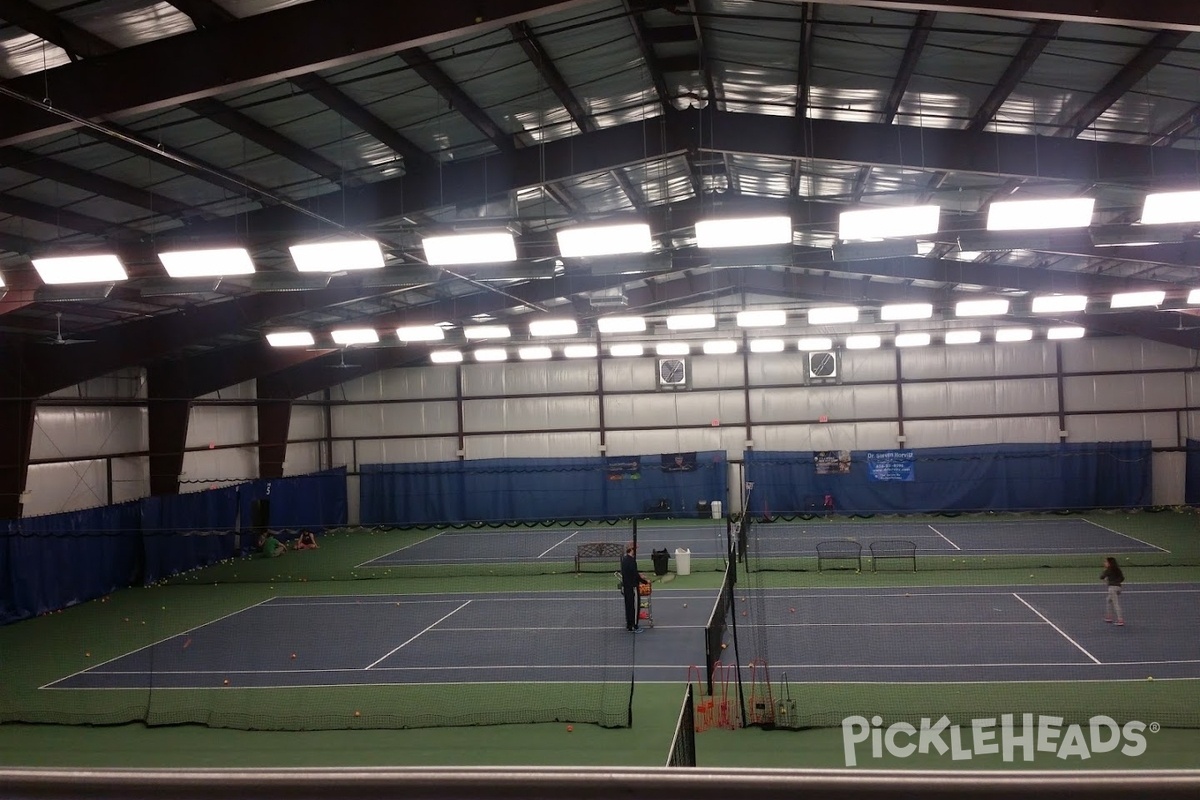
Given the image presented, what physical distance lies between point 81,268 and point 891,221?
960cm

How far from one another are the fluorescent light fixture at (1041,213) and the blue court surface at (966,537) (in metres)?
15.3

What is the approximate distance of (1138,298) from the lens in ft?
61.0

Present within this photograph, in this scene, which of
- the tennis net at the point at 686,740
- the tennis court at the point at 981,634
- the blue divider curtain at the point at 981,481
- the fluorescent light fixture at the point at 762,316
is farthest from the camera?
the blue divider curtain at the point at 981,481

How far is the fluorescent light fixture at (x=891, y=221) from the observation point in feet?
31.3

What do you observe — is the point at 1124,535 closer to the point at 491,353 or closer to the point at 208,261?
the point at 491,353

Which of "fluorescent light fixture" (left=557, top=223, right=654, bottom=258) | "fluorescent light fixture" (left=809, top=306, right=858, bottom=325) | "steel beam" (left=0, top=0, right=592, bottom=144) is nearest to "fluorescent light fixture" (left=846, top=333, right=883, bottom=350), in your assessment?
"fluorescent light fixture" (left=809, top=306, right=858, bottom=325)

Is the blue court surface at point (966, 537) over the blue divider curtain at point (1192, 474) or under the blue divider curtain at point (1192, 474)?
under

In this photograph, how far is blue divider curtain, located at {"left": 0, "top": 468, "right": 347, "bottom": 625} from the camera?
20359mm

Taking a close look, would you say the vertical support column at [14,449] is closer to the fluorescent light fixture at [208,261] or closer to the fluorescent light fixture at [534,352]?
the fluorescent light fixture at [208,261]

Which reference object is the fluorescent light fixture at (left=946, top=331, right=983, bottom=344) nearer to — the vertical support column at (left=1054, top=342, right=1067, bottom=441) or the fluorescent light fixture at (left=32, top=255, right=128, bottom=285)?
the vertical support column at (left=1054, top=342, right=1067, bottom=441)

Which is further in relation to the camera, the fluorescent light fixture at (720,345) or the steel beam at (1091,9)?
the fluorescent light fixture at (720,345)

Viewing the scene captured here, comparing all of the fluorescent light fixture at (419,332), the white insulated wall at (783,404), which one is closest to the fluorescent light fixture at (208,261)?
the fluorescent light fixture at (419,332)

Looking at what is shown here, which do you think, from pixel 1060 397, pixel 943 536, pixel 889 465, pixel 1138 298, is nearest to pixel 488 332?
pixel 1138 298

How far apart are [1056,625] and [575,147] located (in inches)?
487
